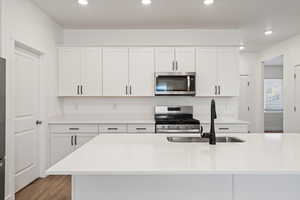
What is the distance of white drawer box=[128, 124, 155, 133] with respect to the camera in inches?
152

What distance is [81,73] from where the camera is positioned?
423 cm

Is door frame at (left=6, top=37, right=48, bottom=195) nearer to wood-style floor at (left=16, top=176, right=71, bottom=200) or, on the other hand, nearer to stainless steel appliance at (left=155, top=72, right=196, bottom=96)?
wood-style floor at (left=16, top=176, right=71, bottom=200)

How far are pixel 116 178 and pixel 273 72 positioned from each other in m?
9.02

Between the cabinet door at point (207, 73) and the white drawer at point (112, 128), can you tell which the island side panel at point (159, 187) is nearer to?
the white drawer at point (112, 128)

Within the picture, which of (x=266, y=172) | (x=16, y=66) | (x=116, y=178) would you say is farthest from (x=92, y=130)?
(x=266, y=172)

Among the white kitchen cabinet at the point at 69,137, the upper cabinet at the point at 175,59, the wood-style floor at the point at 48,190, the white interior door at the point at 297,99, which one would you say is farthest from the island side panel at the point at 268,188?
the white interior door at the point at 297,99

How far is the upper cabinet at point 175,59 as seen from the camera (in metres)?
4.21

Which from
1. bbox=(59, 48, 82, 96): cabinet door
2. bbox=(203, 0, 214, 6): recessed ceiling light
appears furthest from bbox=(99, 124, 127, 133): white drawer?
bbox=(203, 0, 214, 6): recessed ceiling light

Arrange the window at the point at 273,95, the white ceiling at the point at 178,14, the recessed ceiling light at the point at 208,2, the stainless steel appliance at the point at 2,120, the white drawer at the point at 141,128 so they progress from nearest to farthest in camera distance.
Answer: the stainless steel appliance at the point at 2,120 < the recessed ceiling light at the point at 208,2 < the white ceiling at the point at 178,14 < the white drawer at the point at 141,128 < the window at the point at 273,95

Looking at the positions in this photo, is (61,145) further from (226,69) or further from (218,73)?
(226,69)

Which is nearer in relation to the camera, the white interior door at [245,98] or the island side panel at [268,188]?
the island side panel at [268,188]

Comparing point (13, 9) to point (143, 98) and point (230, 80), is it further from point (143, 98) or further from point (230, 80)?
point (230, 80)

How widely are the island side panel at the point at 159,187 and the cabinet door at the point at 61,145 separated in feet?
8.24

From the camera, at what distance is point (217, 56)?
424 centimetres
